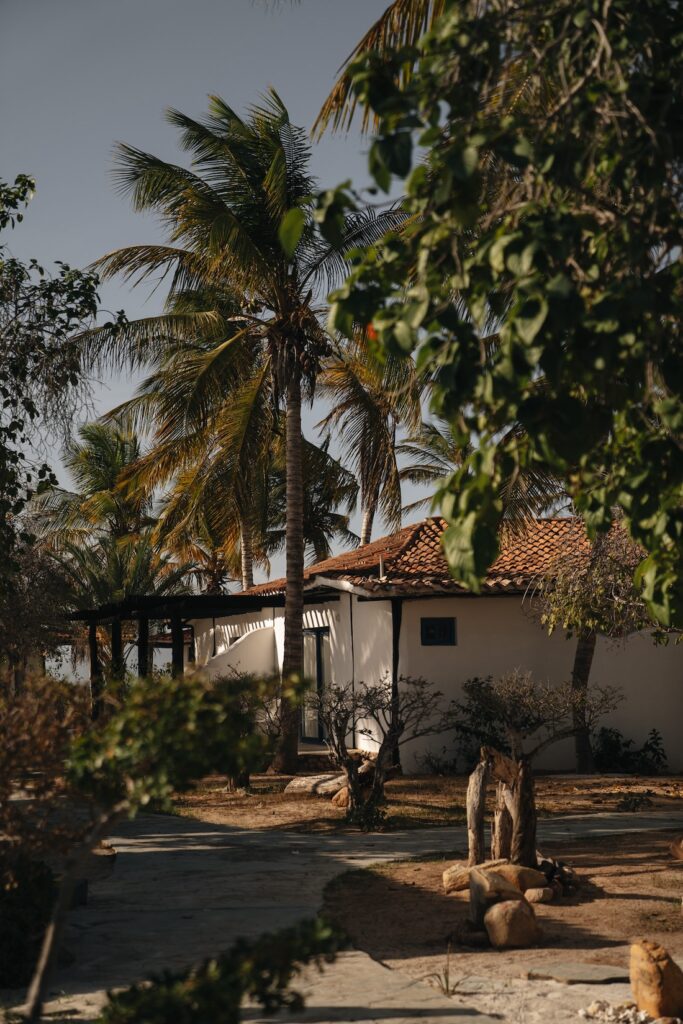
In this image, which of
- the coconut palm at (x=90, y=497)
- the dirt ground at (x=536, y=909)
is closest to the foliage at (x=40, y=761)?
the dirt ground at (x=536, y=909)

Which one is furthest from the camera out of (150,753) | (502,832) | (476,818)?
(476,818)

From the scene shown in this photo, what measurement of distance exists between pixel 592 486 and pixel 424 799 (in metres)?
11.0

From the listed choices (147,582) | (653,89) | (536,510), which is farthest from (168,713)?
(147,582)

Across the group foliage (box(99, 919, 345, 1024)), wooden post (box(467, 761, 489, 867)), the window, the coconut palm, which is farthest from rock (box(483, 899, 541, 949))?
the coconut palm

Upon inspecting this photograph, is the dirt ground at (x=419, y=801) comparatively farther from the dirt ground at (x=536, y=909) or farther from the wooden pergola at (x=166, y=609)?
the dirt ground at (x=536, y=909)

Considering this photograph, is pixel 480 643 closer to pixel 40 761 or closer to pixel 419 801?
pixel 419 801

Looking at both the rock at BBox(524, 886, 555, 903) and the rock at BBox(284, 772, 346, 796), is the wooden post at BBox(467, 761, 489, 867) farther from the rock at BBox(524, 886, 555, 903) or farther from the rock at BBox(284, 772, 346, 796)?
the rock at BBox(284, 772, 346, 796)

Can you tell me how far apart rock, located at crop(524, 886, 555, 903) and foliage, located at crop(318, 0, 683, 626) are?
466 cm

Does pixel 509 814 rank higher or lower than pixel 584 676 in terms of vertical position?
lower

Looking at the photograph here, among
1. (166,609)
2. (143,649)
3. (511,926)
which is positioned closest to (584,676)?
(166,609)

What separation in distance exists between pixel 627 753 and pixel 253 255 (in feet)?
31.8

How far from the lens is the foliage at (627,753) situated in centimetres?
1814

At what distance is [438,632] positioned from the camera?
1844cm

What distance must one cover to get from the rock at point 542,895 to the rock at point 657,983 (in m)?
2.76
